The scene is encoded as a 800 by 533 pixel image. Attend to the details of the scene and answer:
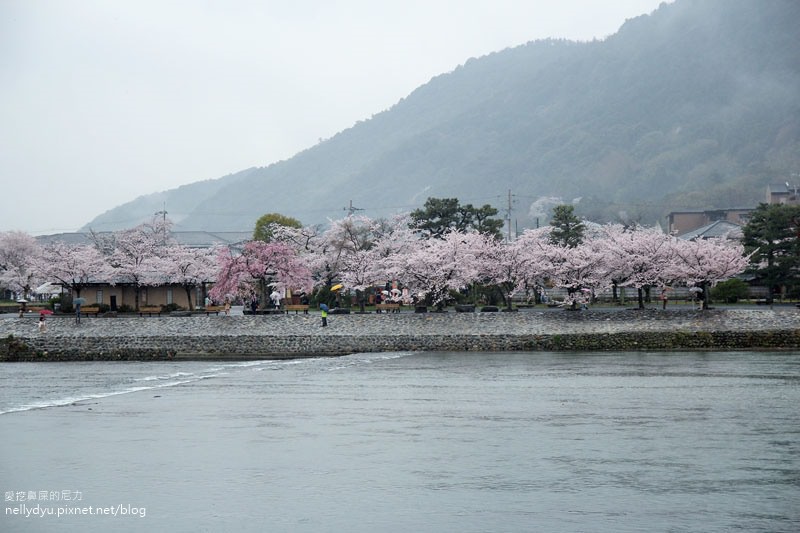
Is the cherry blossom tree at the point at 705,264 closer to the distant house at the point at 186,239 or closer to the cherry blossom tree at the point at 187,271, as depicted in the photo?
the cherry blossom tree at the point at 187,271

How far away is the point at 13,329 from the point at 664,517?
49242mm

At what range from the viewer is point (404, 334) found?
48156mm

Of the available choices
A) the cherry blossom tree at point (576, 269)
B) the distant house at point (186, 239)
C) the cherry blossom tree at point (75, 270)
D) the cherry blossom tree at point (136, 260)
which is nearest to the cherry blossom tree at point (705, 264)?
the cherry blossom tree at point (576, 269)

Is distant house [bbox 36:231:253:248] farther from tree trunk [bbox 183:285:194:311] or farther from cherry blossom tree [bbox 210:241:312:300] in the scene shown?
cherry blossom tree [bbox 210:241:312:300]

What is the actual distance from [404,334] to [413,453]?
29.4 meters

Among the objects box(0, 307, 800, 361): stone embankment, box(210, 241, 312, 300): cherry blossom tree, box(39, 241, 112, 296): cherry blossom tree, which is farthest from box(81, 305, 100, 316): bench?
box(210, 241, 312, 300): cherry blossom tree

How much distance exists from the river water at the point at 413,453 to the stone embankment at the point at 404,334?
1145cm

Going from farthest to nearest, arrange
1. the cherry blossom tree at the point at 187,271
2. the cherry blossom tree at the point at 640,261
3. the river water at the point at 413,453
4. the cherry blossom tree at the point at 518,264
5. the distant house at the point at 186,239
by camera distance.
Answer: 1. the distant house at the point at 186,239
2. the cherry blossom tree at the point at 187,271
3. the cherry blossom tree at the point at 518,264
4. the cherry blossom tree at the point at 640,261
5. the river water at the point at 413,453

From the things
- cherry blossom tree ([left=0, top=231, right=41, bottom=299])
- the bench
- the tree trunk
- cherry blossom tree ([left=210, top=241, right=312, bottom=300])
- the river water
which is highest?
cherry blossom tree ([left=0, top=231, right=41, bottom=299])

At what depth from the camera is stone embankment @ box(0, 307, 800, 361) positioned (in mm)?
45094

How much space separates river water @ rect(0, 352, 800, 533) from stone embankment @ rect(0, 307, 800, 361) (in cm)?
1145

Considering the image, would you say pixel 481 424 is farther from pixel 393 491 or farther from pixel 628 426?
pixel 393 491

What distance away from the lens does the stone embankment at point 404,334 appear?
148 ft

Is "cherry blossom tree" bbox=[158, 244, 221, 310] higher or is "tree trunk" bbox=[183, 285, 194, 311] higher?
"cherry blossom tree" bbox=[158, 244, 221, 310]
